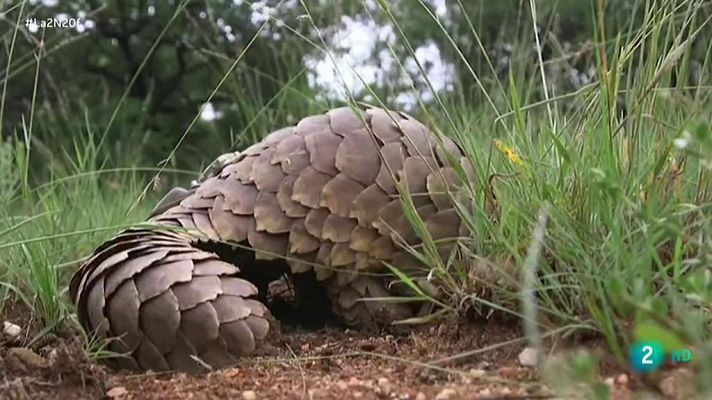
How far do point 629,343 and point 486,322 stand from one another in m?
0.25

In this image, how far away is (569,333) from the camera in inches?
30.6

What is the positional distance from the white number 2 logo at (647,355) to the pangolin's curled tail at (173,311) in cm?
42

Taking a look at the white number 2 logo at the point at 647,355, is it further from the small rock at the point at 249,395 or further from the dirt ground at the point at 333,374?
the small rock at the point at 249,395

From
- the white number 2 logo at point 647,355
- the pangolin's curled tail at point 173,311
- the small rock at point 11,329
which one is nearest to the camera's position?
the white number 2 logo at point 647,355

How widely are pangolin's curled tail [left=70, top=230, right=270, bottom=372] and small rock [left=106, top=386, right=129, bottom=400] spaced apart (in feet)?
0.23

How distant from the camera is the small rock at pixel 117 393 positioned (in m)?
0.87

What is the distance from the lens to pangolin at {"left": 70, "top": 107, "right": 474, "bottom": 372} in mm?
957

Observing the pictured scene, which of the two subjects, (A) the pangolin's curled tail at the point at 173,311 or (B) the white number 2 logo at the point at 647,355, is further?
(A) the pangolin's curled tail at the point at 173,311

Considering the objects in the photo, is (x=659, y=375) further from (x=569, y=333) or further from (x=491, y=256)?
(x=491, y=256)

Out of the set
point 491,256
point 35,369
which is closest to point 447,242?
point 491,256

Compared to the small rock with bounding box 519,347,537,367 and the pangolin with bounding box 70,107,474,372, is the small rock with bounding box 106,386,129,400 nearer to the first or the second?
the pangolin with bounding box 70,107,474,372

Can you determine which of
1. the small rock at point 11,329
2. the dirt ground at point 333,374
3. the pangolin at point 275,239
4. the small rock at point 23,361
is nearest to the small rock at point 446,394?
the dirt ground at point 333,374

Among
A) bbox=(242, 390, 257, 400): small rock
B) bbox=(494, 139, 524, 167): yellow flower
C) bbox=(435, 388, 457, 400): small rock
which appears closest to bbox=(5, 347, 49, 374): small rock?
bbox=(242, 390, 257, 400): small rock

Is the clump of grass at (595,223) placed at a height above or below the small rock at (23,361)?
above
